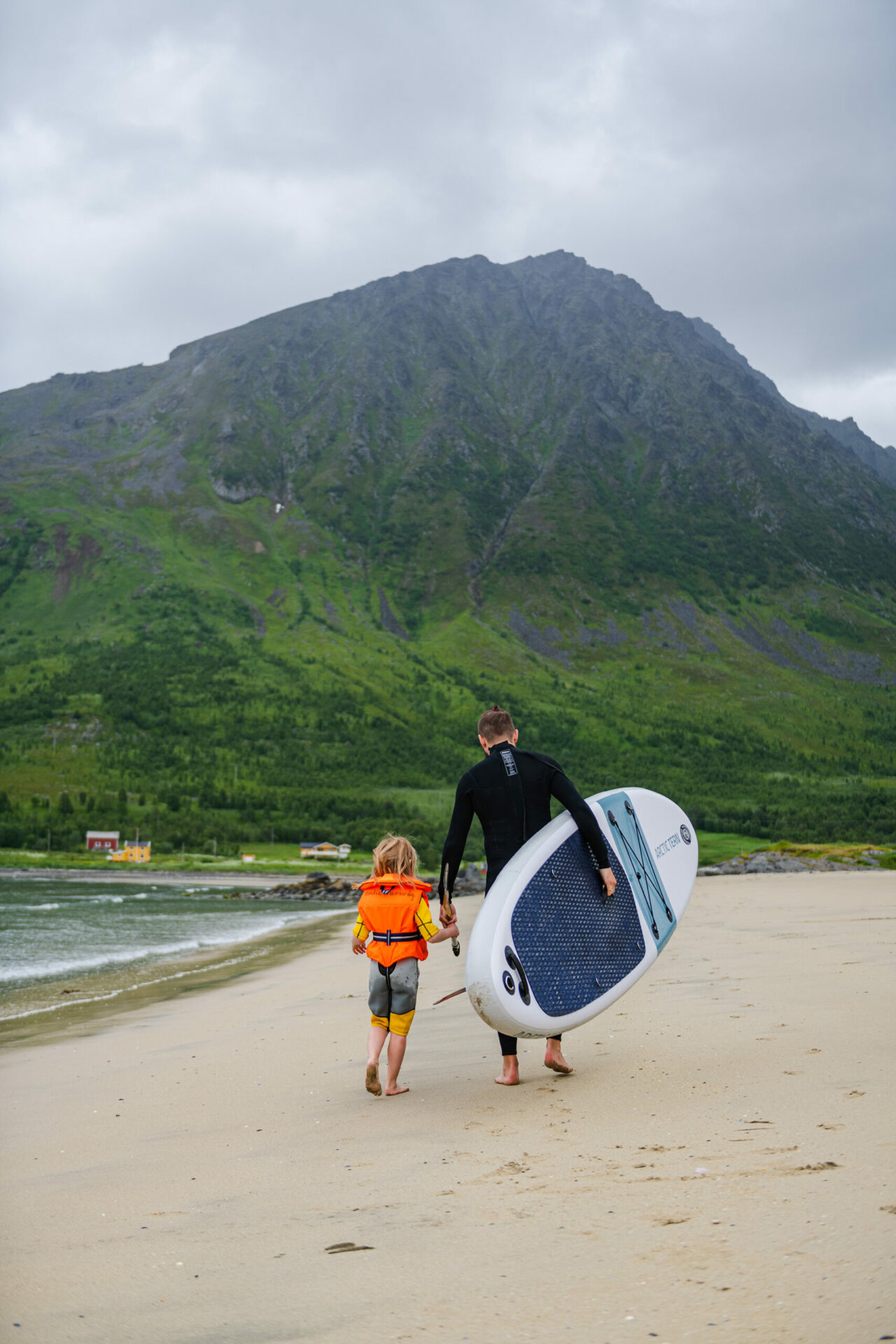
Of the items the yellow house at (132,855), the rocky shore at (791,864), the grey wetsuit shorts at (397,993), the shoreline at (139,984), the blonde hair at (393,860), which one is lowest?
the yellow house at (132,855)

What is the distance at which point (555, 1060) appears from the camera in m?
6.25

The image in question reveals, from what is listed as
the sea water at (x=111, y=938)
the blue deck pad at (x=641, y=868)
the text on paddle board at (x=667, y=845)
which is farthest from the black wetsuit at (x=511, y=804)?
the sea water at (x=111, y=938)

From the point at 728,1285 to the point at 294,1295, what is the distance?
4.65 feet

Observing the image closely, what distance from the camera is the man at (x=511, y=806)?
6395 millimetres

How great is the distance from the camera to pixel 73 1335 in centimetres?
295

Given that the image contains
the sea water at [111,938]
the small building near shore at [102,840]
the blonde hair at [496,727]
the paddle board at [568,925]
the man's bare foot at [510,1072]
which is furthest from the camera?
the small building near shore at [102,840]

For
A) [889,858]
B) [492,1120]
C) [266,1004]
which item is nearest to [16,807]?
[889,858]

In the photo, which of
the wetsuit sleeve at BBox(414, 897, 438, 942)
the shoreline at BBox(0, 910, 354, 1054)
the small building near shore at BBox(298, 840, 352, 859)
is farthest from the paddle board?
the small building near shore at BBox(298, 840, 352, 859)

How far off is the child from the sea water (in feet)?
33.2

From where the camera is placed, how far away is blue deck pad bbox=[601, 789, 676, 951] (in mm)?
7410

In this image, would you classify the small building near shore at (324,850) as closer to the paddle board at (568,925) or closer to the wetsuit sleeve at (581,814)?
the paddle board at (568,925)

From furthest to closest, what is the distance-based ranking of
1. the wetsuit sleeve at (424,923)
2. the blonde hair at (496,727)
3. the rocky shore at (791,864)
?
the rocky shore at (791,864)
the blonde hair at (496,727)
the wetsuit sleeve at (424,923)

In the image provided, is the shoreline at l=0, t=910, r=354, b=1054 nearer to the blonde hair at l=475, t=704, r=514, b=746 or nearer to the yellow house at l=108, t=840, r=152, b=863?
the blonde hair at l=475, t=704, r=514, b=746

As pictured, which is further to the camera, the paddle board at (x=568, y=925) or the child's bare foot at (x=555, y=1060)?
the child's bare foot at (x=555, y=1060)
